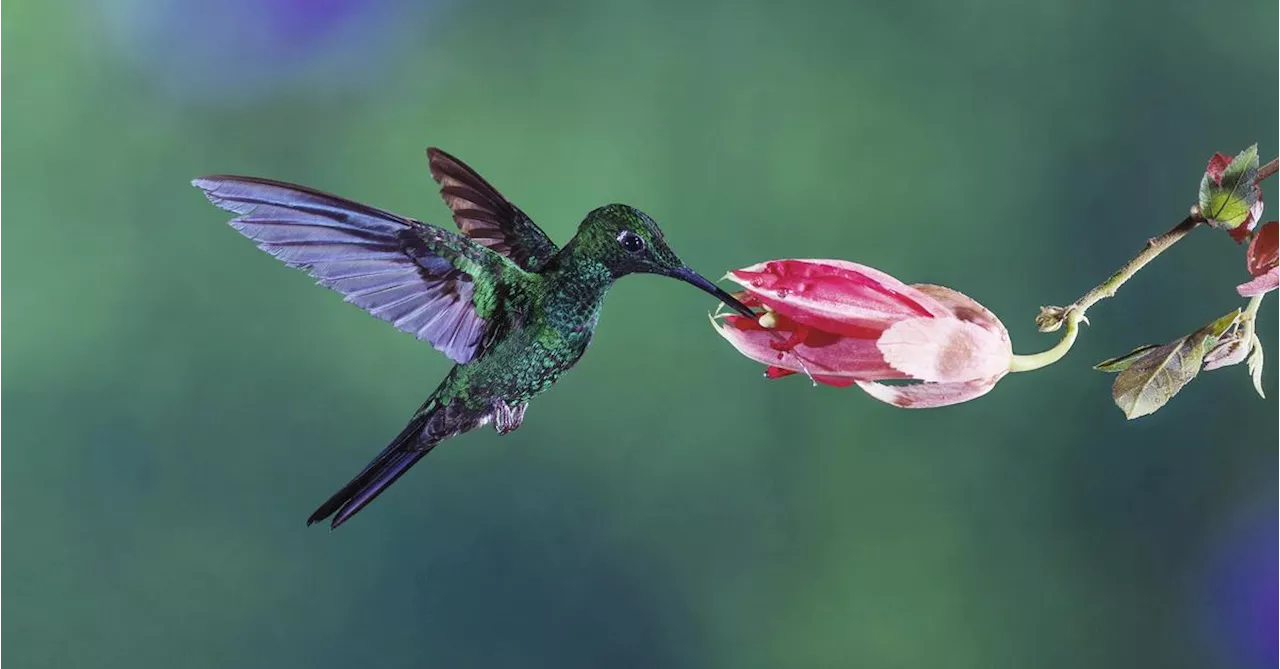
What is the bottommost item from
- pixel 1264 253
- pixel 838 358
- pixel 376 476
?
pixel 376 476

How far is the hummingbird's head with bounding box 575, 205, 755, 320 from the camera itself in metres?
0.46

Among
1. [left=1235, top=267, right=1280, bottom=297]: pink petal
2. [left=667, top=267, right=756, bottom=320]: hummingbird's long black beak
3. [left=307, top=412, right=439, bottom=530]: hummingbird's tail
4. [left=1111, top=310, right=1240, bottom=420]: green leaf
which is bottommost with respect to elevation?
[left=307, top=412, right=439, bottom=530]: hummingbird's tail

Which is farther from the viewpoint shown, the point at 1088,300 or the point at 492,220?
the point at 492,220

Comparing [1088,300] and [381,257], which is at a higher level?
[1088,300]

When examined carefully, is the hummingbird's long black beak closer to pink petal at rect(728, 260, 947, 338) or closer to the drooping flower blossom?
pink petal at rect(728, 260, 947, 338)

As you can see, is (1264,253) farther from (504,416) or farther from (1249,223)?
(504,416)

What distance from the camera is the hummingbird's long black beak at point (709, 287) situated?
448mm

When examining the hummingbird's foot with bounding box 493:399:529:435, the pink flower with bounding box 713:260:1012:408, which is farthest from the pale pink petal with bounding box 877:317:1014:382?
the hummingbird's foot with bounding box 493:399:529:435

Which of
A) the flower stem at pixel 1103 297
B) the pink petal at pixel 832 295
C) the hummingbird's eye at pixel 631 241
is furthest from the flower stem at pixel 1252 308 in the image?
the hummingbird's eye at pixel 631 241

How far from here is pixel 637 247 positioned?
46 cm

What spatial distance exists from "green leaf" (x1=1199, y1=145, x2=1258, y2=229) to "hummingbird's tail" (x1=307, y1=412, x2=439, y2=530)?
314 millimetres

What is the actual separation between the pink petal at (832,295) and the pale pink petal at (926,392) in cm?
2

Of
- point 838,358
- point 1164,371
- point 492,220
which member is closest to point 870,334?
point 838,358

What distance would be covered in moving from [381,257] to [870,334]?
0.18 metres
